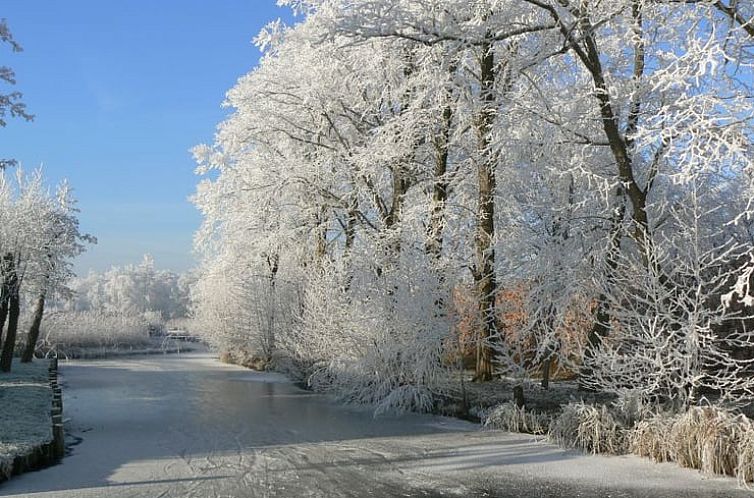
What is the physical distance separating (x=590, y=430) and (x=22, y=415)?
992 cm

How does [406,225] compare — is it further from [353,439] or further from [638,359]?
[638,359]

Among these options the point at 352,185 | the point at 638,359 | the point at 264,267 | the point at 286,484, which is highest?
the point at 352,185

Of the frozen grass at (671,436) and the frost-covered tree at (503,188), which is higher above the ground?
the frost-covered tree at (503,188)

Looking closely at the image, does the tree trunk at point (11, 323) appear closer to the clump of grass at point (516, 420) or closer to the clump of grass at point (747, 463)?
the clump of grass at point (516, 420)

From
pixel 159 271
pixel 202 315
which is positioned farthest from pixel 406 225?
pixel 159 271

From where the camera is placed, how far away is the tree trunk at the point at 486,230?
13.6 meters

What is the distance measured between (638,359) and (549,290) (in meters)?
2.47

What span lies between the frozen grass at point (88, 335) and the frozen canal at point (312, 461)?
20811 mm

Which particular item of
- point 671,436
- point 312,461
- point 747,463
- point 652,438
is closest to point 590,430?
point 652,438

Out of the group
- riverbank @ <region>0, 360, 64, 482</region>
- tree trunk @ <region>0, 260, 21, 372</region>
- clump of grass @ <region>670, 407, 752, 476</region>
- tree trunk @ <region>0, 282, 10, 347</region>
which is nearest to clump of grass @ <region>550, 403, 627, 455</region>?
clump of grass @ <region>670, 407, 752, 476</region>

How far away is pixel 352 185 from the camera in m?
20.6

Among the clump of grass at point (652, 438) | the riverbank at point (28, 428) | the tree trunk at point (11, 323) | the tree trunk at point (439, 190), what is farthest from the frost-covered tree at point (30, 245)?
the clump of grass at point (652, 438)

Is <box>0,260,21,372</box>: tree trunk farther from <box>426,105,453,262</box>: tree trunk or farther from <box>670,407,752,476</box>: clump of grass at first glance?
<box>670,407,752,476</box>: clump of grass

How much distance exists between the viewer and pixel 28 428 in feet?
35.3
